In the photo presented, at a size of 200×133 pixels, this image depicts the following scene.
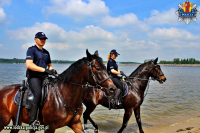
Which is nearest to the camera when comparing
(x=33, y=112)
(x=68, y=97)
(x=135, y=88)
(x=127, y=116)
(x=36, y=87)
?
(x=33, y=112)

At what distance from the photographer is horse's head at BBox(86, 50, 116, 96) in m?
3.91

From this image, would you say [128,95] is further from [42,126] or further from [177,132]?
→ [42,126]

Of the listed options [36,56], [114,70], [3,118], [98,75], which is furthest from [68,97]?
[114,70]

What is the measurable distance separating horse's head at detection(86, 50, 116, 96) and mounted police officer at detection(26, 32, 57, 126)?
1073 millimetres

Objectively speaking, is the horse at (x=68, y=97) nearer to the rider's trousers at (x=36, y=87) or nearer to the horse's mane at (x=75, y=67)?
the horse's mane at (x=75, y=67)

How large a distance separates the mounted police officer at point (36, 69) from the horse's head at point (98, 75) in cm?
107

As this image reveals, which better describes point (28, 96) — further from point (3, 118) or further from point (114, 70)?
point (114, 70)

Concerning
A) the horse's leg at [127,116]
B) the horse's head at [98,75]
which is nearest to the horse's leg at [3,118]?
the horse's head at [98,75]

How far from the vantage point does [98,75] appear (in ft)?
13.1

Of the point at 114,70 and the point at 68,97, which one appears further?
the point at 114,70

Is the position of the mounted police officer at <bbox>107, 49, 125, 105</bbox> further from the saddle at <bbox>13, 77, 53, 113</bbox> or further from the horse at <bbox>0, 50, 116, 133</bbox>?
the saddle at <bbox>13, 77, 53, 113</bbox>

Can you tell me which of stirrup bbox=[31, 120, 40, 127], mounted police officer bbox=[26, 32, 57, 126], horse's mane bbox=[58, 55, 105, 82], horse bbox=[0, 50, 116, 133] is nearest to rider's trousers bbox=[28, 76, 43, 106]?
mounted police officer bbox=[26, 32, 57, 126]

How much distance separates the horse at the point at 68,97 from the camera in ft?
13.2

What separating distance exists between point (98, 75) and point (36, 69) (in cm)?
164
